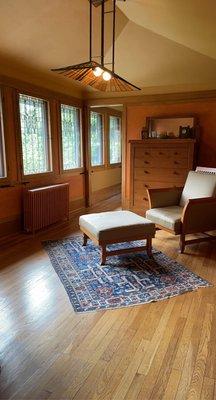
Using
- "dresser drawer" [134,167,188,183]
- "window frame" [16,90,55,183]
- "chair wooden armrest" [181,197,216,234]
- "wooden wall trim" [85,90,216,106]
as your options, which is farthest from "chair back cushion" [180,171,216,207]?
"window frame" [16,90,55,183]

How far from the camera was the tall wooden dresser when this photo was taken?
14.4 feet

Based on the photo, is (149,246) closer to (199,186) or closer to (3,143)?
(199,186)

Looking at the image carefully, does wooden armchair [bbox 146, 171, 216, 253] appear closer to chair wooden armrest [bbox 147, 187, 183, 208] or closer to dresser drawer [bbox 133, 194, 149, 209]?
chair wooden armrest [bbox 147, 187, 183, 208]

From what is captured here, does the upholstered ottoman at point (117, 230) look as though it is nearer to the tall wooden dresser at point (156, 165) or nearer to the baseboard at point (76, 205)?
the tall wooden dresser at point (156, 165)

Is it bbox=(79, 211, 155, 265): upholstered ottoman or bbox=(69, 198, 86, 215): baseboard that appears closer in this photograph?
bbox=(79, 211, 155, 265): upholstered ottoman

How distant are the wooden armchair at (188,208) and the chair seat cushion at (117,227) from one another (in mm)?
453

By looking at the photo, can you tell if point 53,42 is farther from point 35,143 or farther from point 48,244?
point 48,244

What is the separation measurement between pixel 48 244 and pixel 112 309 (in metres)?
1.72

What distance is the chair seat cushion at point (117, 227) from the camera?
2916 mm

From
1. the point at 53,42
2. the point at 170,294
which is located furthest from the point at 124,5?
the point at 170,294

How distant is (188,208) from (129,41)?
2.60 metres

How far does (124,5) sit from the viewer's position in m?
3.16

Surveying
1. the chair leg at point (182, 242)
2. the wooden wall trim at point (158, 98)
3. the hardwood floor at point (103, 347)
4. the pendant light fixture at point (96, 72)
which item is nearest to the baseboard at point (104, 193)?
the wooden wall trim at point (158, 98)

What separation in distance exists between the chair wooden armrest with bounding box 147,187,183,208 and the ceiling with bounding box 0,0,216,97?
1891 millimetres
